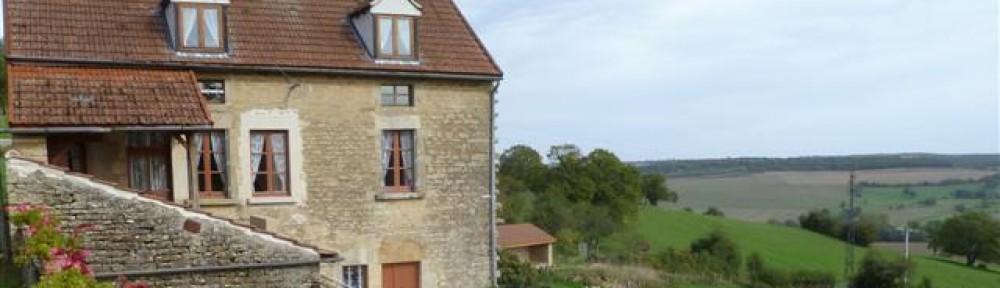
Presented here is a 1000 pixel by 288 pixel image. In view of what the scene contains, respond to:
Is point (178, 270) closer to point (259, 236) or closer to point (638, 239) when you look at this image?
point (259, 236)

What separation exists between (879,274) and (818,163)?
83.7 m

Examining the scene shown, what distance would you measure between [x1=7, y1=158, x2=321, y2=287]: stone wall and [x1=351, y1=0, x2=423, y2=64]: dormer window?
5.81 m

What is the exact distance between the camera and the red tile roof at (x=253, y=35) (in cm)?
1455

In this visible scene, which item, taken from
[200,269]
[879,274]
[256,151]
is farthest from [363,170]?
[879,274]

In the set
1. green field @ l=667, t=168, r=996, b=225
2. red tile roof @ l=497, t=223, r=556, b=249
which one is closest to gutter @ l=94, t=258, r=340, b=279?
red tile roof @ l=497, t=223, r=556, b=249

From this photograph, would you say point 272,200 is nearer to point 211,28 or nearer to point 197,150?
point 197,150

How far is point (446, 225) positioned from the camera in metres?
17.7

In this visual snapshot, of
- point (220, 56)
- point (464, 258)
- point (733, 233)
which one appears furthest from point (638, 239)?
point (220, 56)

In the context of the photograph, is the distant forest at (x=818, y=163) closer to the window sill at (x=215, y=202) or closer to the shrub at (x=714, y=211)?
the shrub at (x=714, y=211)

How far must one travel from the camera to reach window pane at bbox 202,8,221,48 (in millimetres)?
15422

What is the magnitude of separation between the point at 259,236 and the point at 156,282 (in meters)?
1.51

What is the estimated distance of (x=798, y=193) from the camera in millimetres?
105500

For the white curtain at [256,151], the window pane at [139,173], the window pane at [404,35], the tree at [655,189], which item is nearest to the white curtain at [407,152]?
the window pane at [404,35]

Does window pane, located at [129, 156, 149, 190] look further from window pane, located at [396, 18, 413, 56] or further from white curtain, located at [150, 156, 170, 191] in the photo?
window pane, located at [396, 18, 413, 56]
